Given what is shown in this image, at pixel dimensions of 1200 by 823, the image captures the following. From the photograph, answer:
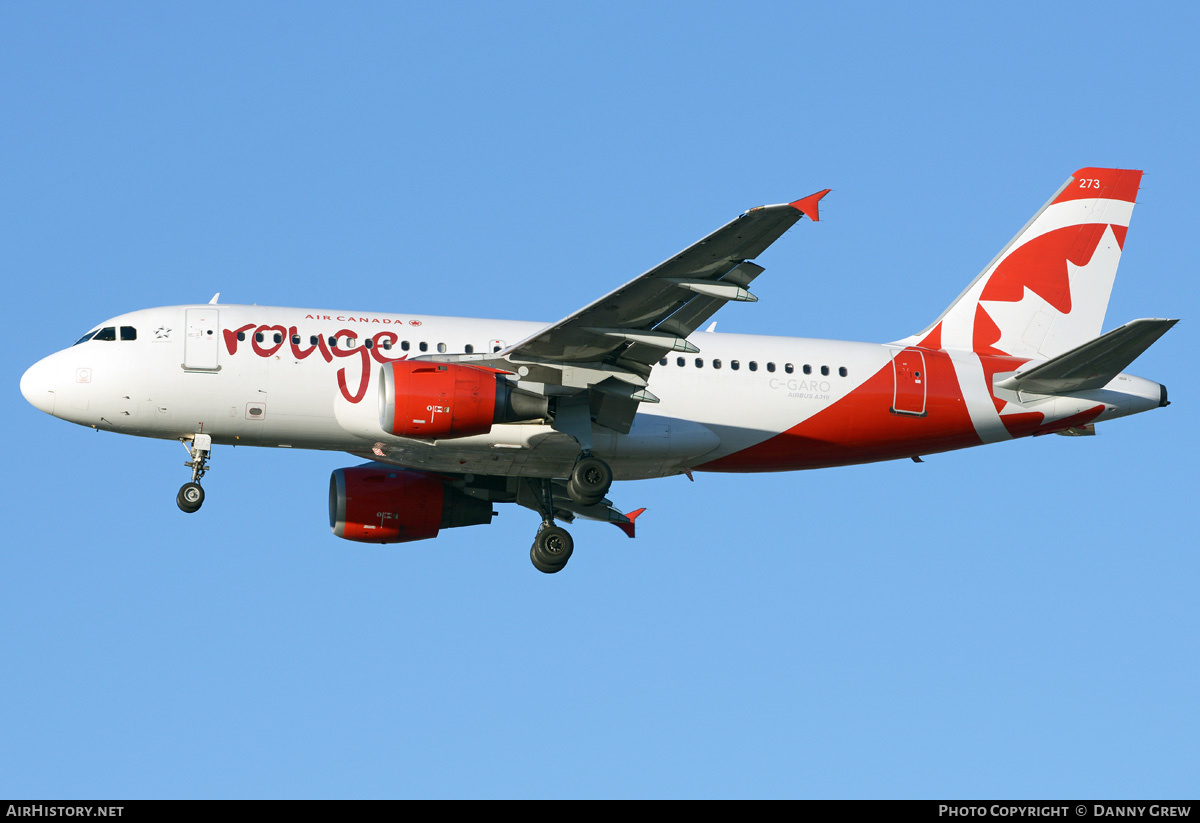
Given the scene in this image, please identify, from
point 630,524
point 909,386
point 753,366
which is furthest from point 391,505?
point 909,386

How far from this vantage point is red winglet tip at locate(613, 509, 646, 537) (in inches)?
1464

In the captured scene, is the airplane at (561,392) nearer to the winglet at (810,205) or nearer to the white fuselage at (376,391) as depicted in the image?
the white fuselage at (376,391)

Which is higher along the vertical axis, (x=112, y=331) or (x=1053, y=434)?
(x=112, y=331)

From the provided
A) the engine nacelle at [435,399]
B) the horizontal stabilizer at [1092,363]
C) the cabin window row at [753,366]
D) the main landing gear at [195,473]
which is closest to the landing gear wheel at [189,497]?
the main landing gear at [195,473]

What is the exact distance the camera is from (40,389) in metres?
31.6

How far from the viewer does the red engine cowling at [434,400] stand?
2909cm

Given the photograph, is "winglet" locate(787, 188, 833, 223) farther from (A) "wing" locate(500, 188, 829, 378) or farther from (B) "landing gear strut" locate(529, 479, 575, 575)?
(B) "landing gear strut" locate(529, 479, 575, 575)

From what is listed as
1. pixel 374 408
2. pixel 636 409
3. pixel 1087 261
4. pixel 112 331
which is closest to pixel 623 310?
pixel 636 409

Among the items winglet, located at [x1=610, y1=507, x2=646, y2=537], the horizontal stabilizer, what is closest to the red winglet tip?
winglet, located at [x1=610, y1=507, x2=646, y2=537]

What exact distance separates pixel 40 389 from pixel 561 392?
11455 millimetres

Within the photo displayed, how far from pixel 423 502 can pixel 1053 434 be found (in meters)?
15.3

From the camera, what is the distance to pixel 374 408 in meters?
30.9

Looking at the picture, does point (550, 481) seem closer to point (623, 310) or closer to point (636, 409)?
point (636, 409)

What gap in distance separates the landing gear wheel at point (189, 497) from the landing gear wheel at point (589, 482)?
8215mm
